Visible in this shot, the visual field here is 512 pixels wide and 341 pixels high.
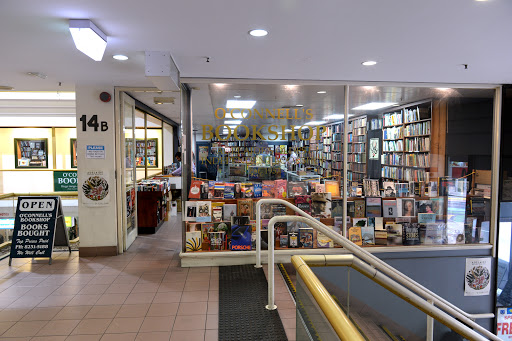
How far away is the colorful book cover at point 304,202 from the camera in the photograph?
5184 millimetres

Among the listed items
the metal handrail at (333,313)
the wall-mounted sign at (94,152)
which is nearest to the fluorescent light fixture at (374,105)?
the wall-mounted sign at (94,152)

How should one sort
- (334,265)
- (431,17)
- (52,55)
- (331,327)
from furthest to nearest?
(52,55) → (431,17) → (334,265) → (331,327)

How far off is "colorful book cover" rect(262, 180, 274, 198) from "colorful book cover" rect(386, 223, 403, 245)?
1885 millimetres

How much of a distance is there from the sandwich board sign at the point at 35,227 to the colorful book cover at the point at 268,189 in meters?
3.04

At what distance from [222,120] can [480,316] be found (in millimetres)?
5067

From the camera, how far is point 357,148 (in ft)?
18.1

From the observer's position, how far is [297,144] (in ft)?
17.2

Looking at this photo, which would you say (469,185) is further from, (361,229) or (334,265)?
(334,265)

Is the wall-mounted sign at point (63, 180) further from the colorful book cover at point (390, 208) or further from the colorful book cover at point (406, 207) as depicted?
the colorful book cover at point (406, 207)

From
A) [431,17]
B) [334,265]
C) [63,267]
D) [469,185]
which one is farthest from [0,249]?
[469,185]

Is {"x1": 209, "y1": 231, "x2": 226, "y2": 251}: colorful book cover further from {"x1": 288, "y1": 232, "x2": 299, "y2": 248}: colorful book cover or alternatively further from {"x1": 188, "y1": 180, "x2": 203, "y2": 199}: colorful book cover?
{"x1": 288, "y1": 232, "x2": 299, "y2": 248}: colorful book cover

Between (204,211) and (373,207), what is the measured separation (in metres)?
2.59

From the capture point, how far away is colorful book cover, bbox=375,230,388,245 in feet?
17.4

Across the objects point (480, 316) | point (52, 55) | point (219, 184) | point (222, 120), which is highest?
point (52, 55)
